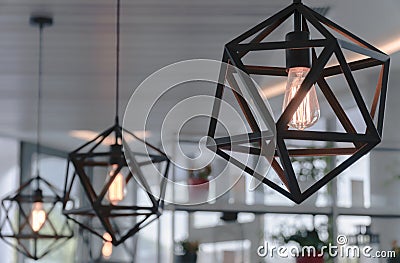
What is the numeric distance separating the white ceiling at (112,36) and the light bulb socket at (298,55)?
1.89m

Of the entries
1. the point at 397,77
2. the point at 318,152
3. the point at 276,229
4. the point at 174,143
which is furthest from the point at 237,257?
the point at 318,152

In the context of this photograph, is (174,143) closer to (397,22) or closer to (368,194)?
(368,194)

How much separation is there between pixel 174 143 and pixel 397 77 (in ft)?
4.70

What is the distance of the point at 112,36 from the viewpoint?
3.47 m

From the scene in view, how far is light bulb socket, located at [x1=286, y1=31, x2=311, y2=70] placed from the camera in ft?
3.34

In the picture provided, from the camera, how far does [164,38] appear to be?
3.50 m

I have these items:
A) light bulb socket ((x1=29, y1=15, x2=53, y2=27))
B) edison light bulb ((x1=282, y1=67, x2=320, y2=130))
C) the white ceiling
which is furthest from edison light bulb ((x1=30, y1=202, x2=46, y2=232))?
edison light bulb ((x1=282, y1=67, x2=320, y2=130))

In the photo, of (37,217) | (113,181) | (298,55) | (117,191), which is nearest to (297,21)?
(298,55)

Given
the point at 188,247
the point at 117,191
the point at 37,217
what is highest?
the point at 117,191

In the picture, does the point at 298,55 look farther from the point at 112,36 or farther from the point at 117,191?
the point at 112,36

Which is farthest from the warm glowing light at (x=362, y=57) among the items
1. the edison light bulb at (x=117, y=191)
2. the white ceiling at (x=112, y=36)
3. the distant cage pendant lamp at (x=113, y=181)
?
the distant cage pendant lamp at (x=113, y=181)

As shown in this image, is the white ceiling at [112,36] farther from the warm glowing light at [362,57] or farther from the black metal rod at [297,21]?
the black metal rod at [297,21]

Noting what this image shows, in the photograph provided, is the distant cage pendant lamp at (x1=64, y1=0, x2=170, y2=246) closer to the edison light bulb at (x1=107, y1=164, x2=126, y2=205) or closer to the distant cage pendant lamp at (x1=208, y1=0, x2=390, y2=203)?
the edison light bulb at (x1=107, y1=164, x2=126, y2=205)

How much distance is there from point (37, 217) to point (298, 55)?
2.91 meters
